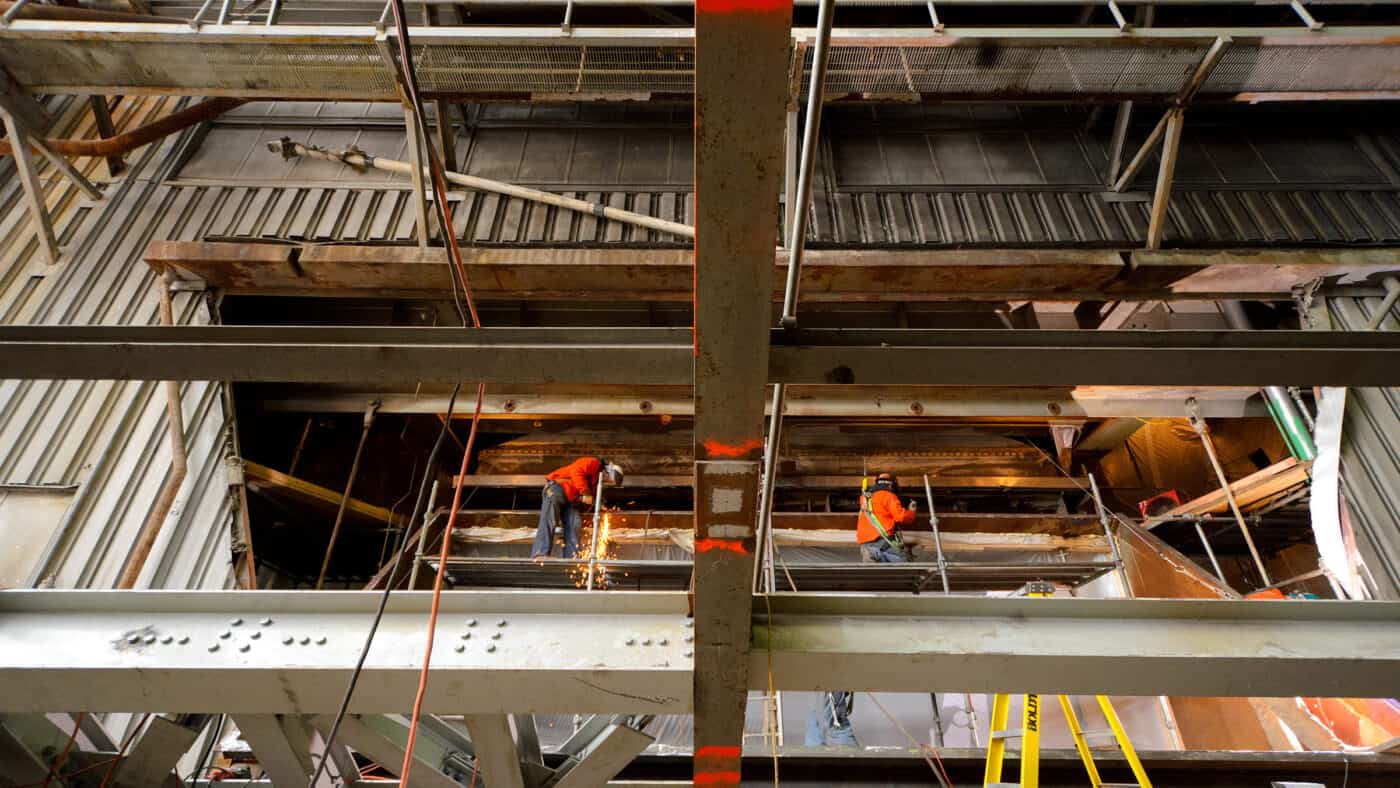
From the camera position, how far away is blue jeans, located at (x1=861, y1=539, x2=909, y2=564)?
8070 mm

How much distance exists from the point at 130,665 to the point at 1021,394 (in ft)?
30.7

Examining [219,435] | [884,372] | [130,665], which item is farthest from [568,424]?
[884,372]

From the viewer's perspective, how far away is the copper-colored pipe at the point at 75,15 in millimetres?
7238

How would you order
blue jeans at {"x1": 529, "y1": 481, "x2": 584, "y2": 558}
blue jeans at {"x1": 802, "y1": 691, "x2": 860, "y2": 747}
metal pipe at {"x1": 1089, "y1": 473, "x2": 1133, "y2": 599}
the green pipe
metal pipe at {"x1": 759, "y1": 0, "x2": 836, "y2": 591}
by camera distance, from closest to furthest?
1. metal pipe at {"x1": 759, "y1": 0, "x2": 836, "y2": 591}
2. blue jeans at {"x1": 802, "y1": 691, "x2": 860, "y2": 747}
3. the green pipe
4. metal pipe at {"x1": 1089, "y1": 473, "x2": 1133, "y2": 599}
5. blue jeans at {"x1": 529, "y1": 481, "x2": 584, "y2": 558}

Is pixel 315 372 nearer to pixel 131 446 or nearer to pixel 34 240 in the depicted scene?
pixel 131 446

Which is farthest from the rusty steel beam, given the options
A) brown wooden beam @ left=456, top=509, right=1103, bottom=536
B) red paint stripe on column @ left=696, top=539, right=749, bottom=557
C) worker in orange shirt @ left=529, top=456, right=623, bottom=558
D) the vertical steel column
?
red paint stripe on column @ left=696, top=539, right=749, bottom=557

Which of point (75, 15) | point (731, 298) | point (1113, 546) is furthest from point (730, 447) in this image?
point (75, 15)

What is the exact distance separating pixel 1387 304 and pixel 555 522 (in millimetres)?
9622

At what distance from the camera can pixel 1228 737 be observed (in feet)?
22.3

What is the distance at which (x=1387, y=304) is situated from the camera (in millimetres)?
7305

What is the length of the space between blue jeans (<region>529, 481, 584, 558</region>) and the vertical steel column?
19.0 feet

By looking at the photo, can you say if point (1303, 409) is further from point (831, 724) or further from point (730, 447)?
point (730, 447)

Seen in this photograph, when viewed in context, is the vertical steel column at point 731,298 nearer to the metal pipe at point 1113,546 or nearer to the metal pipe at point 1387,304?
the metal pipe at point 1113,546

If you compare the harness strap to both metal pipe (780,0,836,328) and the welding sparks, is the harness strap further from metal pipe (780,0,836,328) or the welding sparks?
metal pipe (780,0,836,328)
